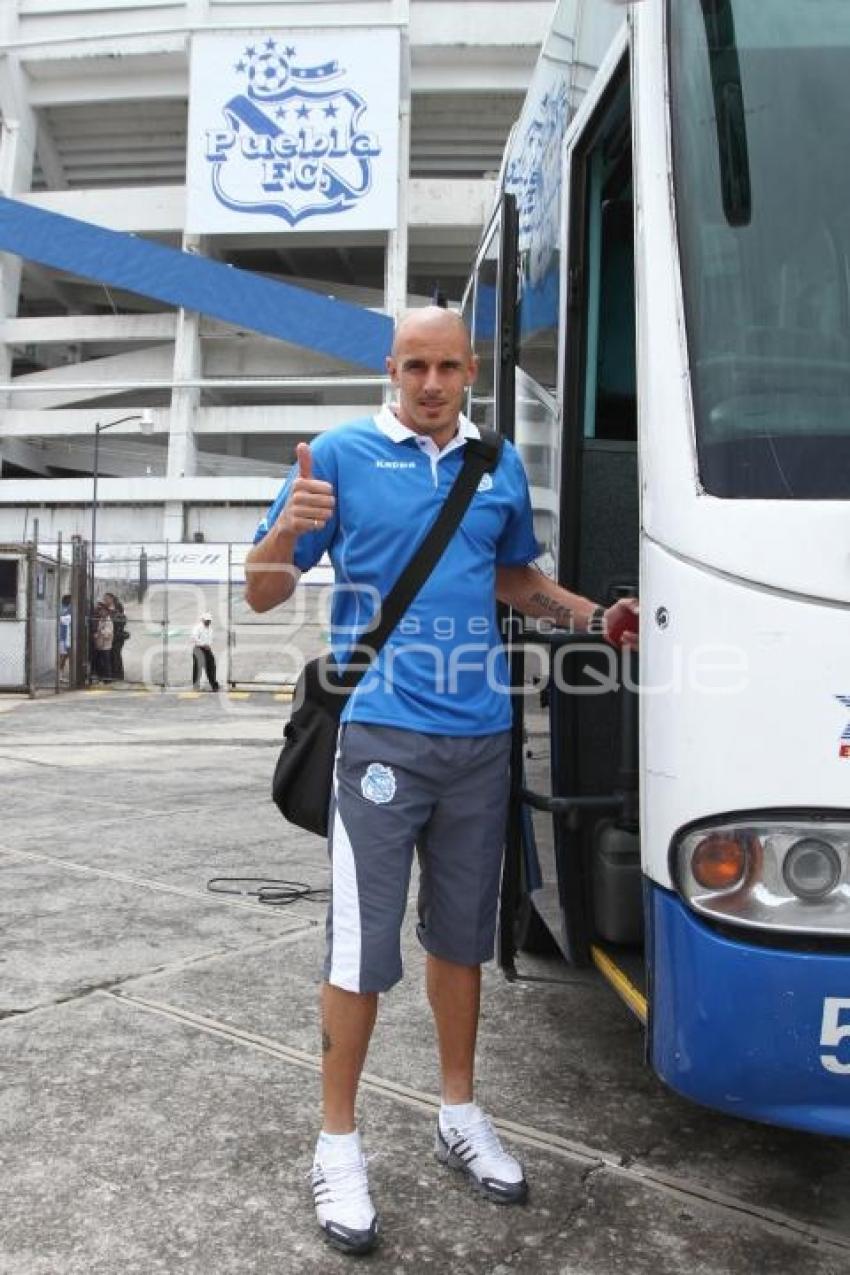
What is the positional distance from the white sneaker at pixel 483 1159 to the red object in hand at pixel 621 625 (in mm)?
1187

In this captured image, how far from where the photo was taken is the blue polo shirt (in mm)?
2527

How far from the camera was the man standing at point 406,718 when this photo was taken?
8.16 feet

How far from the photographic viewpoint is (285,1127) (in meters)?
2.93

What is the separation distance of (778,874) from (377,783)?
0.88 m

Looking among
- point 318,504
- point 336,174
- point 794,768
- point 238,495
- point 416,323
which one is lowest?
point 794,768

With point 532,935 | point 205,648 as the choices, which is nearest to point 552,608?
point 532,935

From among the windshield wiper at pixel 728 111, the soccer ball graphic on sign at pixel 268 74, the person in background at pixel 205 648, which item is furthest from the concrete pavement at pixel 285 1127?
the soccer ball graphic on sign at pixel 268 74

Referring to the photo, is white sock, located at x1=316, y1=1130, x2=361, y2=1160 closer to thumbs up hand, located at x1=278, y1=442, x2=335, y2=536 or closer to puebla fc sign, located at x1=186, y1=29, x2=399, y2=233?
thumbs up hand, located at x1=278, y1=442, x2=335, y2=536

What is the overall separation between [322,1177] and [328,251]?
54960 mm

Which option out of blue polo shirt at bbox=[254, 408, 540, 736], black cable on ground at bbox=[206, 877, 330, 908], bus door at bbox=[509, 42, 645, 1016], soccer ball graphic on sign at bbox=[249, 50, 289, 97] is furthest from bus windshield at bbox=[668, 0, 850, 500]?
soccer ball graphic on sign at bbox=[249, 50, 289, 97]

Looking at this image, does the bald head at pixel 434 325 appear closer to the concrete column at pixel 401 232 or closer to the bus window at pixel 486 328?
the bus window at pixel 486 328

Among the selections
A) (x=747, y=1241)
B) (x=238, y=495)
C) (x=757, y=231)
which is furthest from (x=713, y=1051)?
(x=238, y=495)

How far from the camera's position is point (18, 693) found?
18.7 meters

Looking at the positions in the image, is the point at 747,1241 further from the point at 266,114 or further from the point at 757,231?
the point at 266,114
